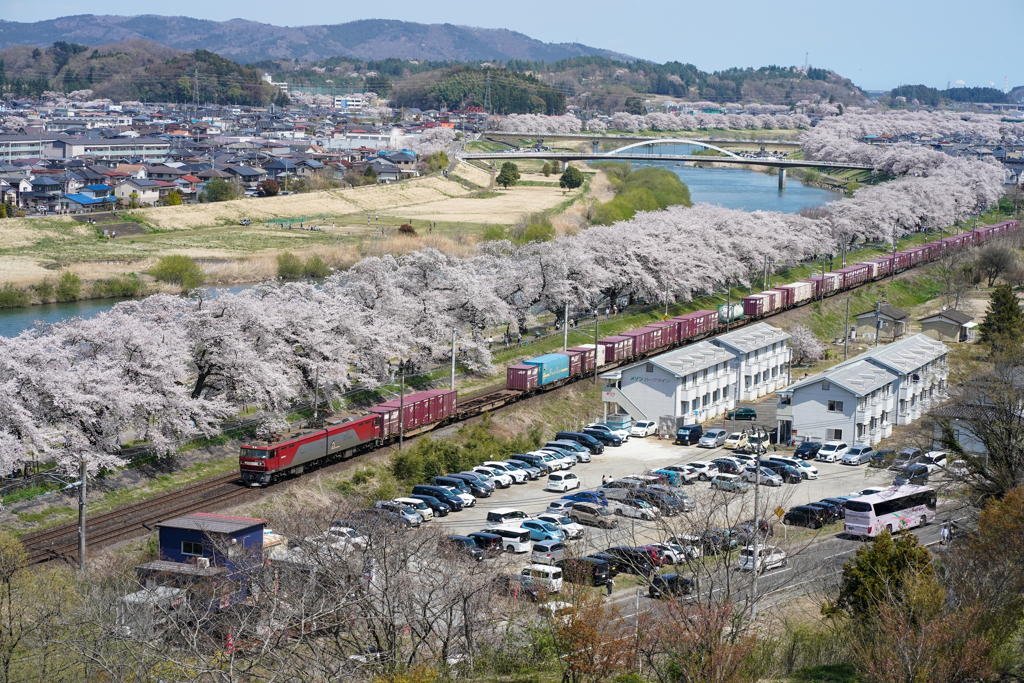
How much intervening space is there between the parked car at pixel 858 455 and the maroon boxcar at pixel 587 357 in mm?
8942

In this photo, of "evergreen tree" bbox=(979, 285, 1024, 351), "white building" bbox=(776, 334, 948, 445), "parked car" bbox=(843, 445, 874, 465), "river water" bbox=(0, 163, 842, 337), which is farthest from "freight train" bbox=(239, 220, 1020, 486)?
"river water" bbox=(0, 163, 842, 337)

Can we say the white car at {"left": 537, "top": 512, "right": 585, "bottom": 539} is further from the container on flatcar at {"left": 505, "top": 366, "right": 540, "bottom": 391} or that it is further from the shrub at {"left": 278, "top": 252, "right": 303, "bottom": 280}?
the shrub at {"left": 278, "top": 252, "right": 303, "bottom": 280}

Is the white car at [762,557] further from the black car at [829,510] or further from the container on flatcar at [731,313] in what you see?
the container on flatcar at [731,313]

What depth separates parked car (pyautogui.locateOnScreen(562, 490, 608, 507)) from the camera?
21750 millimetres

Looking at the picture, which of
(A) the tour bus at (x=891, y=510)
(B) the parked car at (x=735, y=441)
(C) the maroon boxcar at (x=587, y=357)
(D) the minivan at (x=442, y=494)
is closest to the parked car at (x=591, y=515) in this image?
(D) the minivan at (x=442, y=494)

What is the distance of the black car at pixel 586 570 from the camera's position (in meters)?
15.7

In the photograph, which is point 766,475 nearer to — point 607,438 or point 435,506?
point 607,438

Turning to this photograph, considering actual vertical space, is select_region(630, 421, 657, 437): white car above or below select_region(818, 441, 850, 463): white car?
below

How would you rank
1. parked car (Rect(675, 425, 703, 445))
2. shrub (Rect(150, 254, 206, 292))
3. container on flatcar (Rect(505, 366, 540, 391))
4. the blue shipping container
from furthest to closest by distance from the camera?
shrub (Rect(150, 254, 206, 292)) → the blue shipping container → container on flatcar (Rect(505, 366, 540, 391)) → parked car (Rect(675, 425, 703, 445))

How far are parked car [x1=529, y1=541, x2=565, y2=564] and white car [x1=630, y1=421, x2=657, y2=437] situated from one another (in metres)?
10.6

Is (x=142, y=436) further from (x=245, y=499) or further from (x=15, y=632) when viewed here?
(x=15, y=632)

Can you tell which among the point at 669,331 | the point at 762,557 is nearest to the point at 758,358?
Answer: the point at 669,331

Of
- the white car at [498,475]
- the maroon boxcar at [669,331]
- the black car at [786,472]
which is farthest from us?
the maroon boxcar at [669,331]

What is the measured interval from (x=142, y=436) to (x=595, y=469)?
1024 cm
